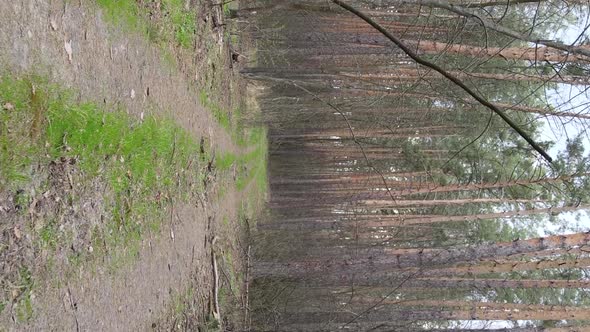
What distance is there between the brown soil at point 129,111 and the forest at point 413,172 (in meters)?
1.99

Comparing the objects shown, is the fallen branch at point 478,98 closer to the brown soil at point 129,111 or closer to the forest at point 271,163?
the forest at point 271,163

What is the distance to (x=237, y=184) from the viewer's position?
45.5 ft

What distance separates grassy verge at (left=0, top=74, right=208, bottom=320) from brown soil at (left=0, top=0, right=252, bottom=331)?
0.08 metres

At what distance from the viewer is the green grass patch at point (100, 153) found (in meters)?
4.05

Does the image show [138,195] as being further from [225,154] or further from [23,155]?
[225,154]

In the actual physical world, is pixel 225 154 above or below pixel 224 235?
above

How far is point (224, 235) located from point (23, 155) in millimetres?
7256

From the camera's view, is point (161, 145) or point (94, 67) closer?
point (94, 67)

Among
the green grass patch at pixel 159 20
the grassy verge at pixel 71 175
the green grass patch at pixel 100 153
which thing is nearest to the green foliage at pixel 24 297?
the grassy verge at pixel 71 175

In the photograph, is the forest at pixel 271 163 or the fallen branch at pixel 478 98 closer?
the fallen branch at pixel 478 98

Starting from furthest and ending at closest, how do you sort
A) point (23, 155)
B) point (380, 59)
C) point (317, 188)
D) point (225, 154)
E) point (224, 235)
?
1. point (317, 188)
2. point (380, 59)
3. point (225, 154)
4. point (224, 235)
5. point (23, 155)

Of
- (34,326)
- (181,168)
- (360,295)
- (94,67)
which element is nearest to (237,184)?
(360,295)

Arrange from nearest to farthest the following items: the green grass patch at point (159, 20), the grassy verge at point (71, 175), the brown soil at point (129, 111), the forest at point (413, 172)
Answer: the grassy verge at point (71, 175) → the brown soil at point (129, 111) → the green grass patch at point (159, 20) → the forest at point (413, 172)

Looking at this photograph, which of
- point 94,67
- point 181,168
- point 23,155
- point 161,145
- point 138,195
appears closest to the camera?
point 23,155
